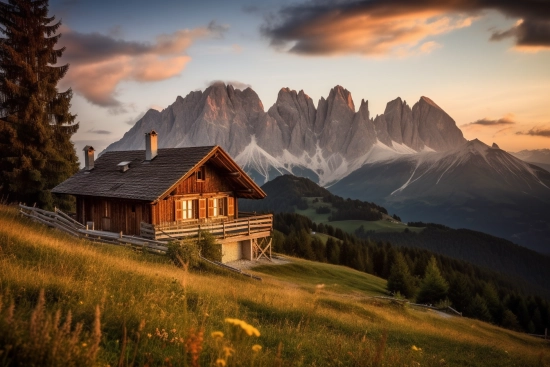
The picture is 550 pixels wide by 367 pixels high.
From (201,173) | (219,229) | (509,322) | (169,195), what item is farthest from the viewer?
(509,322)

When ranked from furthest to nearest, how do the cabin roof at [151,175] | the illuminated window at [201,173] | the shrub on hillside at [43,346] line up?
1. the illuminated window at [201,173]
2. the cabin roof at [151,175]
3. the shrub on hillside at [43,346]

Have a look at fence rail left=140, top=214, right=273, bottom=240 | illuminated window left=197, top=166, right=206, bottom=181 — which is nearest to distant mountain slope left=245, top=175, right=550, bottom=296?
fence rail left=140, top=214, right=273, bottom=240

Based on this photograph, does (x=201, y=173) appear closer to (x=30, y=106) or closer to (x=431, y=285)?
(x=30, y=106)

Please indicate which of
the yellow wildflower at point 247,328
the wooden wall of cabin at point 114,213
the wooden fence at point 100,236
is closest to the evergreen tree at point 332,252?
the wooden wall of cabin at point 114,213

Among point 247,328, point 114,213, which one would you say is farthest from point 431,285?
point 247,328

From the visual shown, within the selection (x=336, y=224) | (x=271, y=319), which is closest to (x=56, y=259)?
(x=271, y=319)

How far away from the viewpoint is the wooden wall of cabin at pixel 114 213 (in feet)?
95.5

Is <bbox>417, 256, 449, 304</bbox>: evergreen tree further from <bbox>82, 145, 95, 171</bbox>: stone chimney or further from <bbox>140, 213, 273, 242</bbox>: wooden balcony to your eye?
<bbox>82, 145, 95, 171</bbox>: stone chimney

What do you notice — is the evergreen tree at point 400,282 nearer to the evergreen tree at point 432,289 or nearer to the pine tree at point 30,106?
the evergreen tree at point 432,289

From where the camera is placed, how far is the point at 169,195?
96.5 ft

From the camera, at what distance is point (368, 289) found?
38.6 metres

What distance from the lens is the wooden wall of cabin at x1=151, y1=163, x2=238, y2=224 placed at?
29219 mm

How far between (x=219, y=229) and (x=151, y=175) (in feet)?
22.2

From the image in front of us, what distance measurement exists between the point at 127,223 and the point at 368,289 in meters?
23.6
